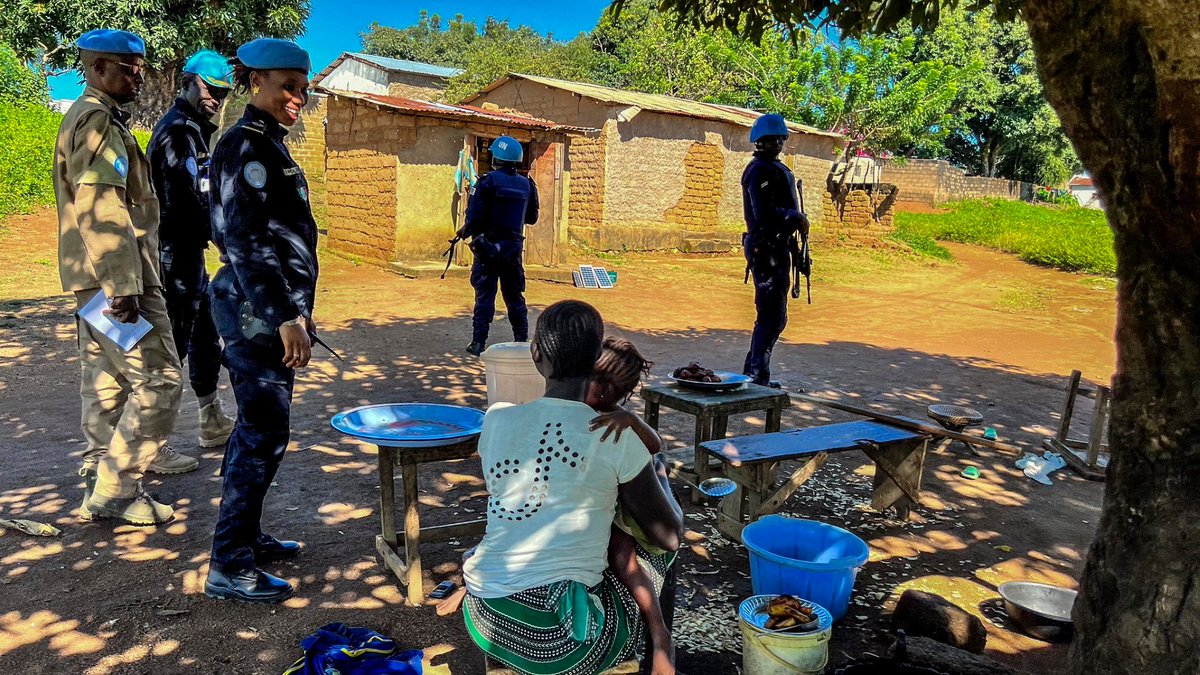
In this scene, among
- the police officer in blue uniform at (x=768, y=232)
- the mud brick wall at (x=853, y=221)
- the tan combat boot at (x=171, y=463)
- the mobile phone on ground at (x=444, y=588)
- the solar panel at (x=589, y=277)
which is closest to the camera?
the mobile phone on ground at (x=444, y=588)

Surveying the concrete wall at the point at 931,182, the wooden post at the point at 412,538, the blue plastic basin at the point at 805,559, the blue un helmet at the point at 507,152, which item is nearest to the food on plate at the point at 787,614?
the blue plastic basin at the point at 805,559

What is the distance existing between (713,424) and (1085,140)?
2995 mm

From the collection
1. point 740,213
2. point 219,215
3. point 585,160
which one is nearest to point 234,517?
point 219,215

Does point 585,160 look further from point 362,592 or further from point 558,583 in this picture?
point 558,583

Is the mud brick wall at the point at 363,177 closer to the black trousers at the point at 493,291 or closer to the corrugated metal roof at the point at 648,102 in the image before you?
the corrugated metal roof at the point at 648,102

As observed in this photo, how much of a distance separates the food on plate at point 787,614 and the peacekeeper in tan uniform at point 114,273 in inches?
109

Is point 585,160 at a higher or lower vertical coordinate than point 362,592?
higher

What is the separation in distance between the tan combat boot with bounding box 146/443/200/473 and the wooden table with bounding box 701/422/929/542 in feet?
8.99

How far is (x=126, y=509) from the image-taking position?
3.70 metres

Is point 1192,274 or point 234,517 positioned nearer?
point 1192,274

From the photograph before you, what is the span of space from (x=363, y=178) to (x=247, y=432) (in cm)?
1071

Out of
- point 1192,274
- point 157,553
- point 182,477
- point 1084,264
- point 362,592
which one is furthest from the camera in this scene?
point 1084,264

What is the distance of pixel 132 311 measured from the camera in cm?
351

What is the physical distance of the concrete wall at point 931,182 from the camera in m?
29.7
